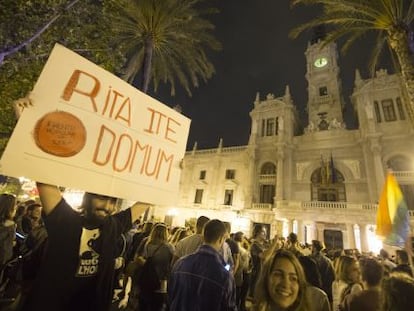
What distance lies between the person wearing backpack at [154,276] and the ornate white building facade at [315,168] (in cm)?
1934

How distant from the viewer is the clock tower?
98.3 ft

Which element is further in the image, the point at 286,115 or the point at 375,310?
the point at 286,115

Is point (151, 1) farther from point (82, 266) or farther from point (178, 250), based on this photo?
point (82, 266)

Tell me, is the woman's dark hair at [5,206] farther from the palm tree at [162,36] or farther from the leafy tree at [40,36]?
the palm tree at [162,36]

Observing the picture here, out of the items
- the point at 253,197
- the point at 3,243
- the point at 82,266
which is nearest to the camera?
the point at 82,266

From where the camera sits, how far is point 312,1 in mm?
7957

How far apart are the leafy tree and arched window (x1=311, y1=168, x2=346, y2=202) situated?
70.5 ft

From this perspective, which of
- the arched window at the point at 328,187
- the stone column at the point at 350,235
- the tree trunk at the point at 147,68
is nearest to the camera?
Answer: the tree trunk at the point at 147,68

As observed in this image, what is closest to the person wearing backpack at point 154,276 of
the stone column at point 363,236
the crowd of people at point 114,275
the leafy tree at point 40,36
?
the crowd of people at point 114,275

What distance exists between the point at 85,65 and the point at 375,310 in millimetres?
3659

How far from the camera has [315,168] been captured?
78.3 feet

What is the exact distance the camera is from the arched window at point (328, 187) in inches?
870

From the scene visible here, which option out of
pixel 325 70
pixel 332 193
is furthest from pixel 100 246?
pixel 325 70

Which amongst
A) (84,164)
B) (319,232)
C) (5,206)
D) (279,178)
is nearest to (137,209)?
(84,164)
